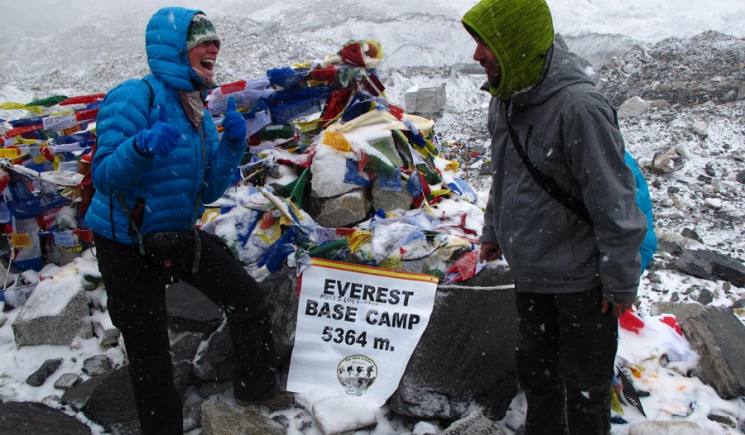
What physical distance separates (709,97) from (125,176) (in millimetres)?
11214

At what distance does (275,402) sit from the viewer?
124 inches

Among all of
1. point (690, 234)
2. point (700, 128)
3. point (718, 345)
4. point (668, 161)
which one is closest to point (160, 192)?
point (718, 345)

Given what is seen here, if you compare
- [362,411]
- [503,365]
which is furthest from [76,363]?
[503,365]

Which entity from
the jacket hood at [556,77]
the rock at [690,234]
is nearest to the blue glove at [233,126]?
the jacket hood at [556,77]

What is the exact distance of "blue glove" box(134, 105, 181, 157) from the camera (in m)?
2.08

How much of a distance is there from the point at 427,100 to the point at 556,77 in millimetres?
11876

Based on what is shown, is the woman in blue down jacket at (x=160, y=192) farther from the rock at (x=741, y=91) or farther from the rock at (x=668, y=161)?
the rock at (x=741, y=91)

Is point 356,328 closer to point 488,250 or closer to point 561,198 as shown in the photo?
point 488,250

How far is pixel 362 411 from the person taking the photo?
122 inches

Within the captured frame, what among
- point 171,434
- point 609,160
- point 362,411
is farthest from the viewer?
point 362,411

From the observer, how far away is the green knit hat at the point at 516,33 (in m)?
2.00

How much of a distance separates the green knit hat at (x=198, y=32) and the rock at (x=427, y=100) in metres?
11.4

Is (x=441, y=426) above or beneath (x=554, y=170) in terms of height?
→ beneath

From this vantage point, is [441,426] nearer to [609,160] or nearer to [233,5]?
[609,160]
